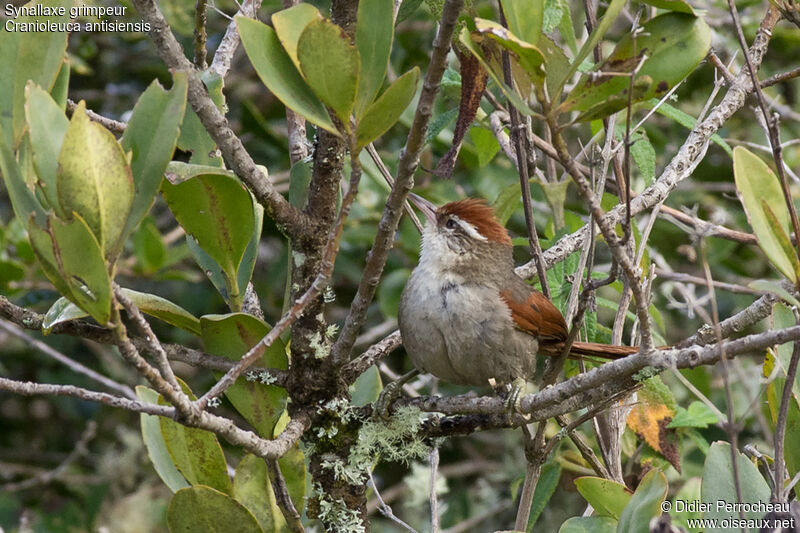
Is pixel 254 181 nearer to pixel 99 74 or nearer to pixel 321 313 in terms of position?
pixel 321 313

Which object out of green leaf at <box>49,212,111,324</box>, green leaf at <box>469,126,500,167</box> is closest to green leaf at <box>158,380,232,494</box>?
green leaf at <box>49,212,111,324</box>

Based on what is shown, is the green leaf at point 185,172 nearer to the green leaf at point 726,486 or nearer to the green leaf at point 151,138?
the green leaf at point 151,138

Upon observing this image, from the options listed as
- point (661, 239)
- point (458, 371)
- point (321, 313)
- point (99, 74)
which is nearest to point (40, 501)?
point (99, 74)

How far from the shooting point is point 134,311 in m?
1.75

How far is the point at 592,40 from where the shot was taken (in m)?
1.81

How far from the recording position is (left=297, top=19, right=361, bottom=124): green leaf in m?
1.88

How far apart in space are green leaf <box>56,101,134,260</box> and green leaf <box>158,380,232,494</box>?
78 centimetres

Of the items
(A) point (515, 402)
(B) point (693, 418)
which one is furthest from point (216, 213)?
(B) point (693, 418)

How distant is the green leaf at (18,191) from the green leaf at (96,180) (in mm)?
67

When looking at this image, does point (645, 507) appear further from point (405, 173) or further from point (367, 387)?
point (367, 387)

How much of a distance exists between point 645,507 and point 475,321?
1.34 metres

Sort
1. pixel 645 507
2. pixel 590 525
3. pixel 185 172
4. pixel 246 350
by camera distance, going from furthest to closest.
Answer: pixel 246 350, pixel 590 525, pixel 185 172, pixel 645 507

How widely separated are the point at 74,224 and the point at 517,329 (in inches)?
78.5

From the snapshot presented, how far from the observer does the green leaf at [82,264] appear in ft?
5.43
